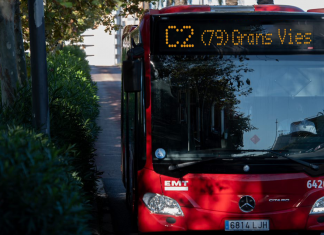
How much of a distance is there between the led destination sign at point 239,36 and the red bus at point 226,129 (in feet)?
0.04

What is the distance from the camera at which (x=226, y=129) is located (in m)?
6.43

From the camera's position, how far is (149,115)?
6.55 m

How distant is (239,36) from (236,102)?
0.74m

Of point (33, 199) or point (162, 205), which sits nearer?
point (33, 199)

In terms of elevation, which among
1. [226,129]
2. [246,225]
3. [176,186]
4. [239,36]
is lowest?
[246,225]

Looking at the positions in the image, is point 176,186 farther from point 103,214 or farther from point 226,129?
point 103,214

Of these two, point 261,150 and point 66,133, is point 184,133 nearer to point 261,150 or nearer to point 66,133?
point 261,150

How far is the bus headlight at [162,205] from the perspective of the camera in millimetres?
6453

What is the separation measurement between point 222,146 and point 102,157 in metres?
10.00

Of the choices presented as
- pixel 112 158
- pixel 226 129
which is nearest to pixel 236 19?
pixel 226 129

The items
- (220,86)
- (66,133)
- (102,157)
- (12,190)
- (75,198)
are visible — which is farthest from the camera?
(102,157)

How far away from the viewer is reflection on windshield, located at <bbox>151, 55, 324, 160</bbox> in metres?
6.41

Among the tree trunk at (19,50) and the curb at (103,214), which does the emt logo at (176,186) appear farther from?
the tree trunk at (19,50)

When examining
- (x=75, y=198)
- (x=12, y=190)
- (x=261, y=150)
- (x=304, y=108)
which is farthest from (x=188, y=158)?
(x=12, y=190)
